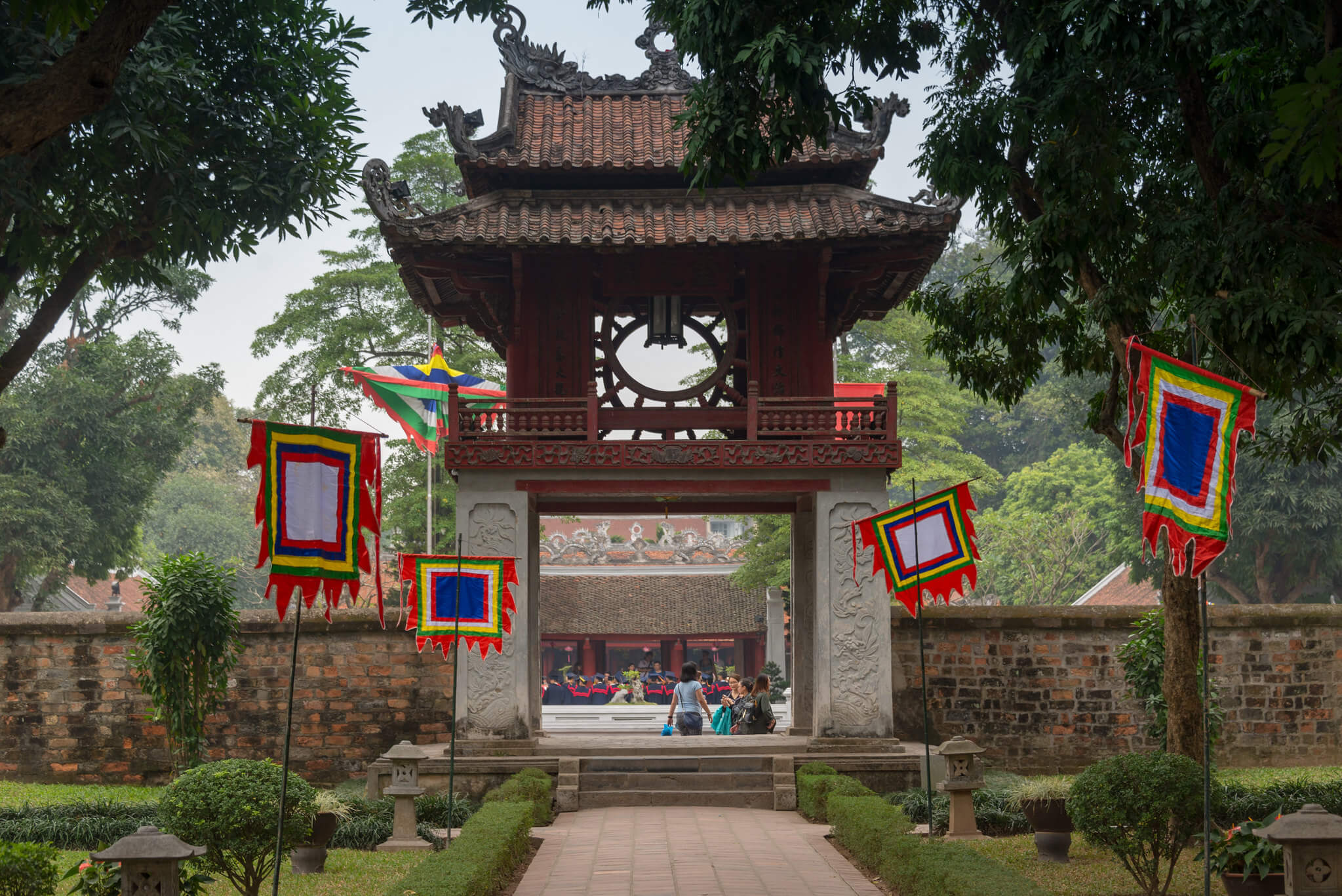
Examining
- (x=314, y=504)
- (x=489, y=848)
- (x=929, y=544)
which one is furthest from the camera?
(x=929, y=544)

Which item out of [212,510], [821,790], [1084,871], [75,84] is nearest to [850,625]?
[821,790]

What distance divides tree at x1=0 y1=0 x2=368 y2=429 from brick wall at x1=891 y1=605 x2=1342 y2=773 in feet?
32.2

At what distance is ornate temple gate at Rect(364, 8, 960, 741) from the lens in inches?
583

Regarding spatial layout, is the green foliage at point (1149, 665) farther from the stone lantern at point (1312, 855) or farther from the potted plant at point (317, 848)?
the potted plant at point (317, 848)

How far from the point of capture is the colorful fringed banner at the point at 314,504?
293 inches

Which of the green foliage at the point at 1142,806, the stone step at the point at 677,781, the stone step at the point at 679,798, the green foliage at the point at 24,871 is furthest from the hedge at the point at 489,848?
the green foliage at the point at 1142,806

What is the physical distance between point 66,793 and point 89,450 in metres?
14.6

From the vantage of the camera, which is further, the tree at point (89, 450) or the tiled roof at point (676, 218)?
the tree at point (89, 450)

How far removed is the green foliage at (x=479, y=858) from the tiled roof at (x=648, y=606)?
22162 mm

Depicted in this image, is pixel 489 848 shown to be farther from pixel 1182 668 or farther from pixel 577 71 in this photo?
pixel 577 71

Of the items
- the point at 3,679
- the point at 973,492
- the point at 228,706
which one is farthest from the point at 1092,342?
the point at 973,492

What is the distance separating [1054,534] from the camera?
115 ft

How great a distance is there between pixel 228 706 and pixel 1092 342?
12326 mm

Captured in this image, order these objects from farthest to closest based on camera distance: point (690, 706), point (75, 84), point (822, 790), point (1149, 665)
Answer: point (690, 706), point (1149, 665), point (822, 790), point (75, 84)
